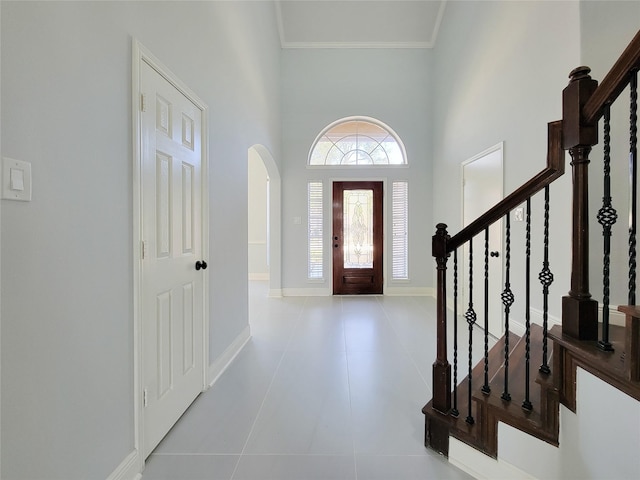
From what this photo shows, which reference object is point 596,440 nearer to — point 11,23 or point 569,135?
point 569,135

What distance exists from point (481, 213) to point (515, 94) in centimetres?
127

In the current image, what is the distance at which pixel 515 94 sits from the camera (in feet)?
9.18

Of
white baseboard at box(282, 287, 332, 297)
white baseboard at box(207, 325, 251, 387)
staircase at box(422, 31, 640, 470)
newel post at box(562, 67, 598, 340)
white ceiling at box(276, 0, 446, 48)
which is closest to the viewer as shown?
staircase at box(422, 31, 640, 470)

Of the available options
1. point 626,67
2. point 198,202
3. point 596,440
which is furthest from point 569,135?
point 198,202

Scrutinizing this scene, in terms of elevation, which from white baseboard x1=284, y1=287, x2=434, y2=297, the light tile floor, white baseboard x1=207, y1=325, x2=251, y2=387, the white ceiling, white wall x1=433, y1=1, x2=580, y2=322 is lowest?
the light tile floor

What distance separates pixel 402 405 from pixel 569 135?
1.77 m

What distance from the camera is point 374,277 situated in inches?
207

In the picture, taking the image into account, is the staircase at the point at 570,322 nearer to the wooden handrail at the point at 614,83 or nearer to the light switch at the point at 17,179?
the wooden handrail at the point at 614,83

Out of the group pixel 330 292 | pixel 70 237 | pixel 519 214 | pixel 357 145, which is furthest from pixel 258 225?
pixel 70 237

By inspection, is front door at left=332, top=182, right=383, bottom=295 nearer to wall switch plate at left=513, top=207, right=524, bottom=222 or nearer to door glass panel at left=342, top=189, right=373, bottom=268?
door glass panel at left=342, top=189, right=373, bottom=268

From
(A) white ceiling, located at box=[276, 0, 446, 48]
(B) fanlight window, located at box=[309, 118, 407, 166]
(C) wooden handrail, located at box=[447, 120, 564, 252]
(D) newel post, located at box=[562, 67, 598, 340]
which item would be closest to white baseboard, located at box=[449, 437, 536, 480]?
(D) newel post, located at box=[562, 67, 598, 340]

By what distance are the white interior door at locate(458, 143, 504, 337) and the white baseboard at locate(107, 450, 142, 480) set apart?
3204mm

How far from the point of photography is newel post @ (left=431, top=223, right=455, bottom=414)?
155 cm

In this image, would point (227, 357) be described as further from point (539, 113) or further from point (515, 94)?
point (515, 94)
